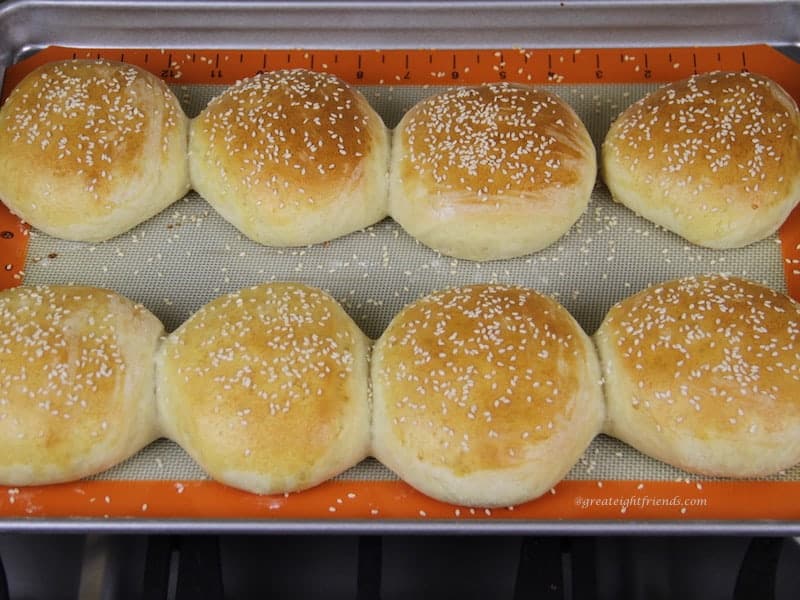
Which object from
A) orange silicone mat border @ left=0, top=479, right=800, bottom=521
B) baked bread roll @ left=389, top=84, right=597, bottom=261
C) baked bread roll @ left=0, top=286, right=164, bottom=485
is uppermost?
baked bread roll @ left=389, top=84, right=597, bottom=261

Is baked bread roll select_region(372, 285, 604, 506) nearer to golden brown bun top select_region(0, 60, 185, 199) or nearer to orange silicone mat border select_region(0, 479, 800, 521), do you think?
orange silicone mat border select_region(0, 479, 800, 521)

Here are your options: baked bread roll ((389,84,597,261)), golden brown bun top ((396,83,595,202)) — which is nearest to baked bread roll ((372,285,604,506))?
baked bread roll ((389,84,597,261))

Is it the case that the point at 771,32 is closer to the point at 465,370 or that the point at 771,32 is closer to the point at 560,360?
the point at 560,360

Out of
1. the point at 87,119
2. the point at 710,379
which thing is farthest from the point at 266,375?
the point at 710,379

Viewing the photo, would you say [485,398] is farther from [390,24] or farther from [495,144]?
[390,24]

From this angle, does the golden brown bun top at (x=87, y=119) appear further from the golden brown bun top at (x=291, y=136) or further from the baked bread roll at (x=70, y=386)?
the baked bread roll at (x=70, y=386)
